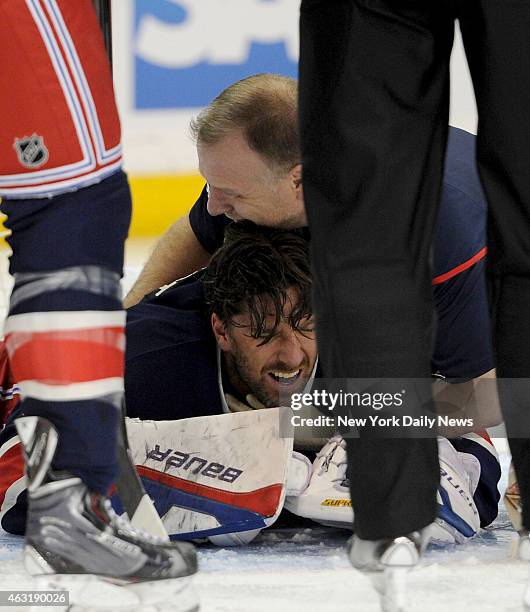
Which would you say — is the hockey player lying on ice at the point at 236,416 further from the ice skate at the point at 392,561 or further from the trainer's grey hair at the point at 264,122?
the ice skate at the point at 392,561

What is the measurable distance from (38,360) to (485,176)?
0.43 metres

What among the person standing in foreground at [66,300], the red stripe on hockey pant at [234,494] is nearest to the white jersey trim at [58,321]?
the person standing in foreground at [66,300]

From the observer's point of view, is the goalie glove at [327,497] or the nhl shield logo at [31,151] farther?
the goalie glove at [327,497]

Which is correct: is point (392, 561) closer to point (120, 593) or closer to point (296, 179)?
point (120, 593)

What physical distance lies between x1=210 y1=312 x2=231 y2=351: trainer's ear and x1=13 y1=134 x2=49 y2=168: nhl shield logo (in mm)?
824

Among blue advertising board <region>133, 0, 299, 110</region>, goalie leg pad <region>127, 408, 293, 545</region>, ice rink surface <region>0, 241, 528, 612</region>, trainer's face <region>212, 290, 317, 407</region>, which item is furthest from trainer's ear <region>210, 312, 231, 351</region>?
blue advertising board <region>133, 0, 299, 110</region>

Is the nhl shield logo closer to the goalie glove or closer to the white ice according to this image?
the white ice

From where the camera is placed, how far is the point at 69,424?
996mm

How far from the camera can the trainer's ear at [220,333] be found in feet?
5.85

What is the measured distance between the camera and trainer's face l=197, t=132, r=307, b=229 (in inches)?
75.9

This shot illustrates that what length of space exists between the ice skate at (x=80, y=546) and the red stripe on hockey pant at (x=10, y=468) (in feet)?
1.97

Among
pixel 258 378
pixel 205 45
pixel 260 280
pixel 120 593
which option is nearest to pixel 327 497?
pixel 258 378

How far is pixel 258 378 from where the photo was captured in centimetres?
176

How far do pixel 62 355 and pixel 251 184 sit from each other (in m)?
0.98
